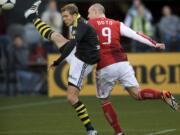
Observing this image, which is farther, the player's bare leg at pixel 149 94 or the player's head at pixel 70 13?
the player's bare leg at pixel 149 94

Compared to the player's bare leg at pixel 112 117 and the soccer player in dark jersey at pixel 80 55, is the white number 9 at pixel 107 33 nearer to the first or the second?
the soccer player in dark jersey at pixel 80 55

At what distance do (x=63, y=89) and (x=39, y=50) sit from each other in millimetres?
1584

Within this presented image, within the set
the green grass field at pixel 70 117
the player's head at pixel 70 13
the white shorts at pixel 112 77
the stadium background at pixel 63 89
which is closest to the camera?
the player's head at pixel 70 13

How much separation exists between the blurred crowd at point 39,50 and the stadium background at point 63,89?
1.1 inches

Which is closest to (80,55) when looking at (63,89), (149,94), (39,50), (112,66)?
(112,66)

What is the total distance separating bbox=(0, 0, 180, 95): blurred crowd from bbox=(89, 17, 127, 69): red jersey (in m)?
8.87

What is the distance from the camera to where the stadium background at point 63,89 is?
49.0 feet

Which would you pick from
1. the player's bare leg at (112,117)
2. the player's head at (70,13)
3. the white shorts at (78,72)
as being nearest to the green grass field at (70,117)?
the player's bare leg at (112,117)

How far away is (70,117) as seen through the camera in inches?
656

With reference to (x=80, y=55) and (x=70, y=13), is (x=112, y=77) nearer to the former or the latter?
(x=80, y=55)

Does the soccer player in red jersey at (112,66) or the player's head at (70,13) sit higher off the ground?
the player's head at (70,13)

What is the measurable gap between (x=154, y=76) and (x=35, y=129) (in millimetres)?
7636

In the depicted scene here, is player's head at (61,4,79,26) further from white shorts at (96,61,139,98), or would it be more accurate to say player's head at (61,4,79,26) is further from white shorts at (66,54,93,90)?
white shorts at (96,61,139,98)

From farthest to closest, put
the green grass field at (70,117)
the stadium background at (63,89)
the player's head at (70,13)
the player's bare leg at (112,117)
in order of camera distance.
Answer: the stadium background at (63,89), the green grass field at (70,117), the player's bare leg at (112,117), the player's head at (70,13)
